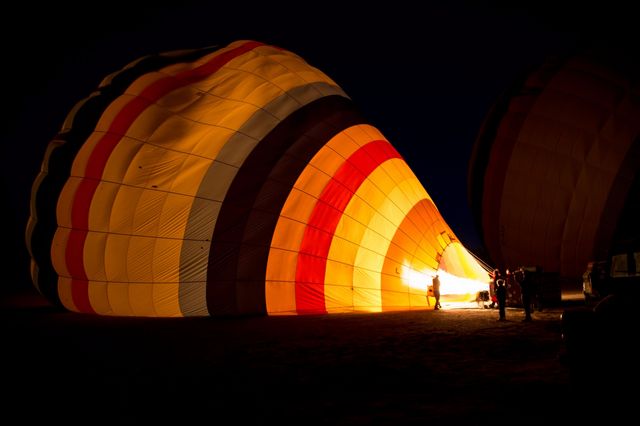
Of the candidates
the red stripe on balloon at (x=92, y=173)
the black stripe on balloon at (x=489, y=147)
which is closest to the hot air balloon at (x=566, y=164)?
the black stripe on balloon at (x=489, y=147)

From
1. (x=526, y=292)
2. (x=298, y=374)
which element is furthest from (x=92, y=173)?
(x=526, y=292)

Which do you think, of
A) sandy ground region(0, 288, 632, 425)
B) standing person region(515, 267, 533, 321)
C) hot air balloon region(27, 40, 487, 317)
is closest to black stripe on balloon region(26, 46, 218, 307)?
hot air balloon region(27, 40, 487, 317)

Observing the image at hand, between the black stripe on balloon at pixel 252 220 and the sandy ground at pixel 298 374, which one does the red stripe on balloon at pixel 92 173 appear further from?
the black stripe on balloon at pixel 252 220

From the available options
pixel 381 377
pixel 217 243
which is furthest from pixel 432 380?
pixel 217 243

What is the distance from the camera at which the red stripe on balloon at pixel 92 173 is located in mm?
7777

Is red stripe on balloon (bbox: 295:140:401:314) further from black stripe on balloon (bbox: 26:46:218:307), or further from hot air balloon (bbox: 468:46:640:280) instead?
hot air balloon (bbox: 468:46:640:280)

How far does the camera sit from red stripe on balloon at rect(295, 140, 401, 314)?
773 cm

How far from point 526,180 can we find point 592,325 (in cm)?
1045

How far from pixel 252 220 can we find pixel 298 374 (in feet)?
13.5

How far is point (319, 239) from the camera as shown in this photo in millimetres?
7789

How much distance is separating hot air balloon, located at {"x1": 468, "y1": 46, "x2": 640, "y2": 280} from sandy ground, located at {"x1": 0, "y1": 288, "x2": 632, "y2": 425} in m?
6.27

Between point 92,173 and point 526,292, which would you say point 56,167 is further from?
point 526,292

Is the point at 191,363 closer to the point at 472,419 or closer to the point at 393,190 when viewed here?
the point at 472,419

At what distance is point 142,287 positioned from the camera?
25.0 ft
